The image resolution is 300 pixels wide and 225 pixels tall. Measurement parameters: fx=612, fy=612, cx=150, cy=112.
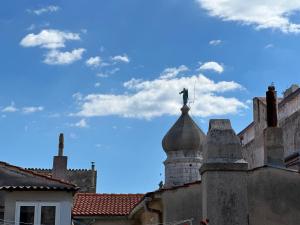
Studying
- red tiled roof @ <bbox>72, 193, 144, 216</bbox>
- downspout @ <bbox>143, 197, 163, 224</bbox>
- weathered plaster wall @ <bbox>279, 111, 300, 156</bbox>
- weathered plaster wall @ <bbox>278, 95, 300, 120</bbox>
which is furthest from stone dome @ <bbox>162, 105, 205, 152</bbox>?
downspout @ <bbox>143, 197, 163, 224</bbox>

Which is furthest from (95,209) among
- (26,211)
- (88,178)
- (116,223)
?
(88,178)

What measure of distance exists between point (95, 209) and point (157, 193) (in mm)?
6965

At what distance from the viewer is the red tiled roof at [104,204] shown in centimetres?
2361

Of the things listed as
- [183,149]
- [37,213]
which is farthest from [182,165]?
[37,213]

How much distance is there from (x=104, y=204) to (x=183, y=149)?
17.0 feet

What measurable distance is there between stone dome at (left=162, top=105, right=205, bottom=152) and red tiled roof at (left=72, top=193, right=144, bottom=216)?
10.6 feet


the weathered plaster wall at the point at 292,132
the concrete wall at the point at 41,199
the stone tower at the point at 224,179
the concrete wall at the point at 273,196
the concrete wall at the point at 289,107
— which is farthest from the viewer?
the concrete wall at the point at 289,107

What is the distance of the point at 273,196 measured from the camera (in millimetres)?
14875

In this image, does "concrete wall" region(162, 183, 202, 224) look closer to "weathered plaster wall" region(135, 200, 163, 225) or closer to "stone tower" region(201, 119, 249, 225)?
"weathered plaster wall" region(135, 200, 163, 225)

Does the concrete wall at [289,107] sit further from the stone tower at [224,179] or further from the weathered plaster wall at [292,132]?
the stone tower at [224,179]

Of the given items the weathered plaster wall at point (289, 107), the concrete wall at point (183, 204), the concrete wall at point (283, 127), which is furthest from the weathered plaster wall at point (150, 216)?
the weathered plaster wall at point (289, 107)

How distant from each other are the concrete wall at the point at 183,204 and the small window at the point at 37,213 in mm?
4128

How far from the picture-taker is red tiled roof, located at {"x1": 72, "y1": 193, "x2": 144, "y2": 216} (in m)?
23.6

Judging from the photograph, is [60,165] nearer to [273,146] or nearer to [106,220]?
[106,220]
